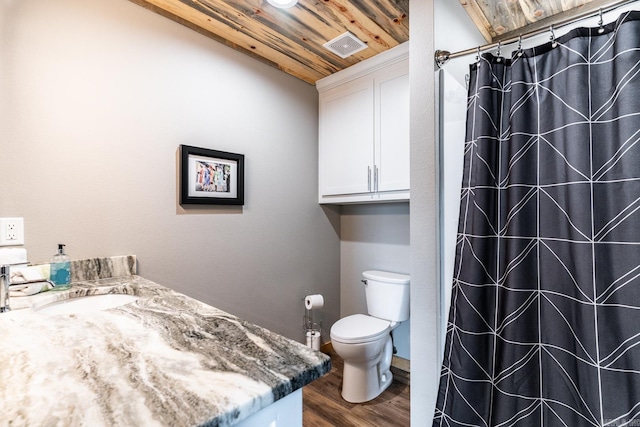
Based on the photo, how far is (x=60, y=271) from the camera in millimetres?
1278

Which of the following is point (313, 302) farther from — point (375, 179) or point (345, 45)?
point (345, 45)

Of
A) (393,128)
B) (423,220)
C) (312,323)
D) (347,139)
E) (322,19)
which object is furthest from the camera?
(312,323)

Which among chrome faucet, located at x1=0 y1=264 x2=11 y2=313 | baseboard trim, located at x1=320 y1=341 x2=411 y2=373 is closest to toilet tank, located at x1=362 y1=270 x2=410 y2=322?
baseboard trim, located at x1=320 y1=341 x2=411 y2=373

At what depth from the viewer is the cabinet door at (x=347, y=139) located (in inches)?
90.4

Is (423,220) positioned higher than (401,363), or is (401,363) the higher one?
(423,220)

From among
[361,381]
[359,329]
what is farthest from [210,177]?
[361,381]

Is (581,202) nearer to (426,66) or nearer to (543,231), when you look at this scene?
(543,231)

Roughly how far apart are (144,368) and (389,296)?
6.13ft

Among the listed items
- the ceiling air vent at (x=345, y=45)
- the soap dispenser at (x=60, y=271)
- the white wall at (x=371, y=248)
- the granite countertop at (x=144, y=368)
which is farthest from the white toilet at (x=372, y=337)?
the ceiling air vent at (x=345, y=45)

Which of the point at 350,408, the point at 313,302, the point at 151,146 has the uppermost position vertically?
the point at 151,146

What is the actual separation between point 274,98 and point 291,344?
6.61 ft

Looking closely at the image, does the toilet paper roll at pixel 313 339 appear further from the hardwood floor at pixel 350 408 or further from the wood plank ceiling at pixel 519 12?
the wood plank ceiling at pixel 519 12

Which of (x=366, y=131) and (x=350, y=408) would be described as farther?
(x=366, y=131)

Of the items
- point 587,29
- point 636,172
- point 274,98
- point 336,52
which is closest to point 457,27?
point 587,29
